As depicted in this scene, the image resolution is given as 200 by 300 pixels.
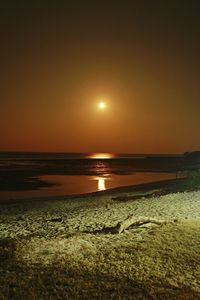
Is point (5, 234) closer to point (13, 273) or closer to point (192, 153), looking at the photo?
point (13, 273)

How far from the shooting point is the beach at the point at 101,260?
26.4ft

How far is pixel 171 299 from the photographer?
7.67 metres

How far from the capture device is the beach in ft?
26.4

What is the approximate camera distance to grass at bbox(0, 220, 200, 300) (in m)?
7.98

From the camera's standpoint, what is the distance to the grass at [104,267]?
7.98 m

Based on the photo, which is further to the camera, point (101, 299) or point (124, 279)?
point (124, 279)

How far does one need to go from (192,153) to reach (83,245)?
137 m

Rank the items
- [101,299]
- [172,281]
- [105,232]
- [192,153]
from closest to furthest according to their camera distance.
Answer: [101,299] → [172,281] → [105,232] → [192,153]

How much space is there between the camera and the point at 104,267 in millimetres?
9492

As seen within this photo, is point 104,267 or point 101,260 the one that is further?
point 101,260

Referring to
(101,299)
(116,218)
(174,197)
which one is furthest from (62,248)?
(174,197)

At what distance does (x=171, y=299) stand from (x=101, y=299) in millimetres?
1490

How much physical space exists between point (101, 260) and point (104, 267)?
1.99 ft

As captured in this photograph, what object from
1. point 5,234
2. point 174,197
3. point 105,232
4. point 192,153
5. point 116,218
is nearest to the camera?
point 105,232
